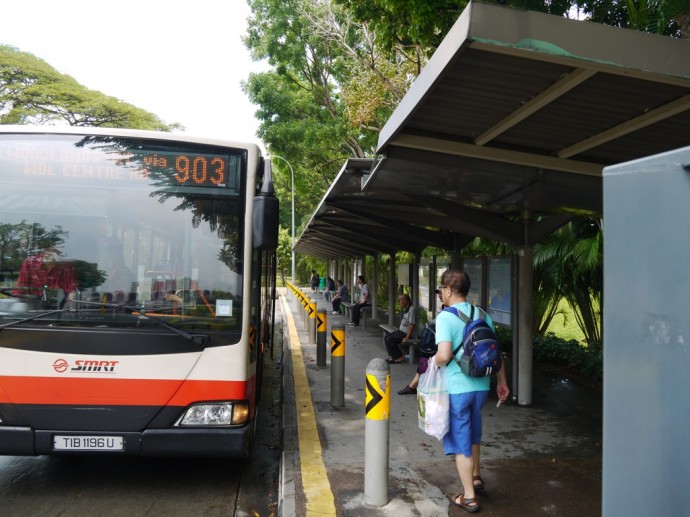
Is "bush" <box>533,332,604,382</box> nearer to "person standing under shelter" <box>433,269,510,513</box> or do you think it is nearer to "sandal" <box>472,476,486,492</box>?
"sandal" <box>472,476,486,492</box>

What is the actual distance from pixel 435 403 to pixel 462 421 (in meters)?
0.22

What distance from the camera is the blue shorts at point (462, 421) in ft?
12.6

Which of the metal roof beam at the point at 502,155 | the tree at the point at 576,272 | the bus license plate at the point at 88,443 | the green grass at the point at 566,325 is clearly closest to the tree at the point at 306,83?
the green grass at the point at 566,325

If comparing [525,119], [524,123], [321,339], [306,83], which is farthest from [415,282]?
[306,83]

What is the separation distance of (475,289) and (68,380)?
6582 mm

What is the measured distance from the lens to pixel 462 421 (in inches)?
152

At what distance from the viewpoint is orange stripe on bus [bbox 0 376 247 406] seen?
4078 millimetres

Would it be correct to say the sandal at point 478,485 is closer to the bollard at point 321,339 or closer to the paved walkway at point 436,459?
the paved walkway at point 436,459

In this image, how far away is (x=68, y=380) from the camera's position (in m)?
4.09

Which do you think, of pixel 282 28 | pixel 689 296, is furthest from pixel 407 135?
pixel 282 28

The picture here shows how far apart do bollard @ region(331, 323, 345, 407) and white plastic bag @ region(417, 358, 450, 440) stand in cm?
295

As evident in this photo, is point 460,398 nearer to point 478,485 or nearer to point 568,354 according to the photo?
point 478,485

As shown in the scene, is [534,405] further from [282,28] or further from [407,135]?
[282,28]

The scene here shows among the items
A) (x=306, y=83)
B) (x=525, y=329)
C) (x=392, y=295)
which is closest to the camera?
(x=525, y=329)
